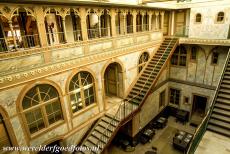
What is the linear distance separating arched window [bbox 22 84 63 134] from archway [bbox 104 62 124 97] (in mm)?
4733

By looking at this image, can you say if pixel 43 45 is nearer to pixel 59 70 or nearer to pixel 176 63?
pixel 59 70

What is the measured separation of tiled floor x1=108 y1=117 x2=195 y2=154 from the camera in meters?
12.7

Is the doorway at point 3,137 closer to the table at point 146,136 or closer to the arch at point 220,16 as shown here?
the table at point 146,136

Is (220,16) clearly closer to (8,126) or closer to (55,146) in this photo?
(55,146)

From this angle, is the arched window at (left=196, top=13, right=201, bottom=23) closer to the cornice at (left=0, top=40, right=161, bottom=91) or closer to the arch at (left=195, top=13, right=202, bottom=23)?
the arch at (left=195, top=13, right=202, bottom=23)

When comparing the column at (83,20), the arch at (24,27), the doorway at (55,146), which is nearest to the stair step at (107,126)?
the doorway at (55,146)

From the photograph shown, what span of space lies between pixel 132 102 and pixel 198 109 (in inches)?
367

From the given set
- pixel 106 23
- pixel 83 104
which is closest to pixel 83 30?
pixel 106 23

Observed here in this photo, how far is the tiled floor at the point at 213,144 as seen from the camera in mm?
7344

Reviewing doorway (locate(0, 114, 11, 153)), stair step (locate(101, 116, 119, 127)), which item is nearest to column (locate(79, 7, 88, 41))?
stair step (locate(101, 116, 119, 127))

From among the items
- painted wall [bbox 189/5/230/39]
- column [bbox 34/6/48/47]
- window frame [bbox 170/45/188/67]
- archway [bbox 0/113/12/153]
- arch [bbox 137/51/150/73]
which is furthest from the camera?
window frame [bbox 170/45/188/67]

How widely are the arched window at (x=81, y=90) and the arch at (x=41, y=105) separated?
2.47ft

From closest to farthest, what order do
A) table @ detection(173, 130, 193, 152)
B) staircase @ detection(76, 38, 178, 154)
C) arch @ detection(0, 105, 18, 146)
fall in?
arch @ detection(0, 105, 18, 146) → staircase @ detection(76, 38, 178, 154) → table @ detection(173, 130, 193, 152)

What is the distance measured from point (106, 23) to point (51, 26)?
141 inches
